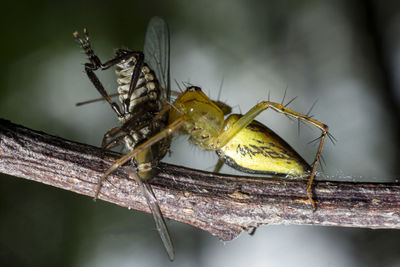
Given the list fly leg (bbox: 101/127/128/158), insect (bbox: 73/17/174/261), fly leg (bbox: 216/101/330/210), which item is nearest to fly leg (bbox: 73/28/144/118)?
insect (bbox: 73/17/174/261)

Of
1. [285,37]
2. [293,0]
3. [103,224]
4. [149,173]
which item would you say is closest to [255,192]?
[149,173]

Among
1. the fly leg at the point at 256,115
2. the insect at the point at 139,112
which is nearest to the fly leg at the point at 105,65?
the insect at the point at 139,112

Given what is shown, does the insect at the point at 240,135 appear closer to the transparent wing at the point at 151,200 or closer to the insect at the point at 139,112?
the insect at the point at 139,112

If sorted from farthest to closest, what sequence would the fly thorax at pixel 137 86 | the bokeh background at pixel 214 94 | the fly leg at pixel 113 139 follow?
the bokeh background at pixel 214 94 → the fly thorax at pixel 137 86 → the fly leg at pixel 113 139

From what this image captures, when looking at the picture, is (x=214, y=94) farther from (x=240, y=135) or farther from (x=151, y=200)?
(x=151, y=200)

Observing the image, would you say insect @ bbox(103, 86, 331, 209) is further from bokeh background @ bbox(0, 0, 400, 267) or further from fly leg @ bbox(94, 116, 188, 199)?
bokeh background @ bbox(0, 0, 400, 267)
